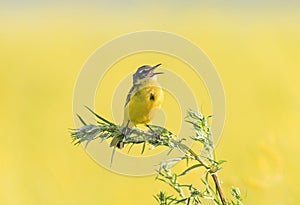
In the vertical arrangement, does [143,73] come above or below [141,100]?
above

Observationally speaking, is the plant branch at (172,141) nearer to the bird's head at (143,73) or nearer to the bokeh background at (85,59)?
the bird's head at (143,73)

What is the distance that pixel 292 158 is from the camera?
125 inches

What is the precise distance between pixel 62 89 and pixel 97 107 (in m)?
0.49

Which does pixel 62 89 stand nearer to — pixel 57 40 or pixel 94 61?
pixel 57 40

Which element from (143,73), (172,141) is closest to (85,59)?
(143,73)

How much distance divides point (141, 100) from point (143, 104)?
0.02 metres

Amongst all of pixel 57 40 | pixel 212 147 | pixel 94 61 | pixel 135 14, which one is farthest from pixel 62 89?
pixel 212 147

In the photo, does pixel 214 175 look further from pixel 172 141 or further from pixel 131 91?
pixel 131 91

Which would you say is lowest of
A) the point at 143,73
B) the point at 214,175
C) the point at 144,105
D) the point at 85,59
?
the point at 214,175

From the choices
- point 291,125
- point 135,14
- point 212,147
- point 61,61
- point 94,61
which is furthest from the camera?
point 135,14

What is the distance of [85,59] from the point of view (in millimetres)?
5355

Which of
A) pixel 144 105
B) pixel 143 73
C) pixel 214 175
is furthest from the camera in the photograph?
pixel 143 73

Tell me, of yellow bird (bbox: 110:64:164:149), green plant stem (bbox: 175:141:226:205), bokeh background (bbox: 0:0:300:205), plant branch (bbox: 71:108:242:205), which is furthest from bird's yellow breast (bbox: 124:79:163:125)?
bokeh background (bbox: 0:0:300:205)

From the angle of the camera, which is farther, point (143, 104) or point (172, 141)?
point (143, 104)
